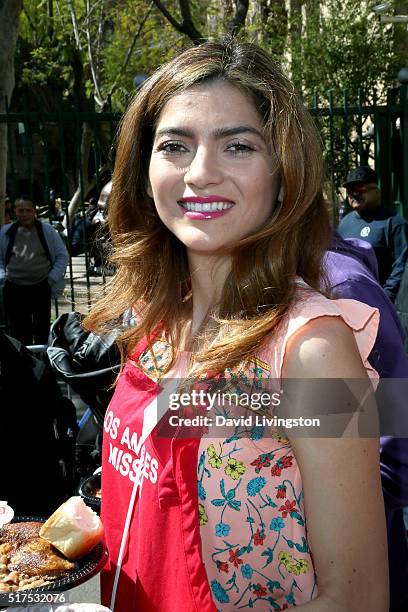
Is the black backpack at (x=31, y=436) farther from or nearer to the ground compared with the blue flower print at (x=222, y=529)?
nearer to the ground

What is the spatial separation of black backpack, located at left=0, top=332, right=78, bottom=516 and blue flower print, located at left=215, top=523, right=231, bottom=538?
1.65 m

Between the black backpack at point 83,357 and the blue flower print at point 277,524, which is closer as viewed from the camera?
the blue flower print at point 277,524

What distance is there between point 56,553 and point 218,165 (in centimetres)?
92

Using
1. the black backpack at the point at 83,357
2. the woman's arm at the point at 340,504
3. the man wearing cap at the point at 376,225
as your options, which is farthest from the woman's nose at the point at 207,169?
the man wearing cap at the point at 376,225

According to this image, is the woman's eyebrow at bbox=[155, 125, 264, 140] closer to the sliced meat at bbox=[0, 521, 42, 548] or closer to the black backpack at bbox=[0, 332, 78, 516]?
the sliced meat at bbox=[0, 521, 42, 548]

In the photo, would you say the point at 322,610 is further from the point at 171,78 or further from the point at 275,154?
the point at 171,78

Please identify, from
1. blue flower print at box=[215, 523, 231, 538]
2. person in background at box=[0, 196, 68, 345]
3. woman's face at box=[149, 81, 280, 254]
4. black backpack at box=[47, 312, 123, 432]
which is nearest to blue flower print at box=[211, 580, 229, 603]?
blue flower print at box=[215, 523, 231, 538]

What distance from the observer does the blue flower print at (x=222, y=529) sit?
5.06 feet

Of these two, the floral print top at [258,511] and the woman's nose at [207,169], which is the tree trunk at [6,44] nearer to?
the woman's nose at [207,169]

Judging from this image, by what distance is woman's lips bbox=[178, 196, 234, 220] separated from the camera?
67.6 inches

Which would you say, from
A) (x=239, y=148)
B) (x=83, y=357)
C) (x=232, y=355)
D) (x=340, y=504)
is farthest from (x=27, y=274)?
(x=340, y=504)

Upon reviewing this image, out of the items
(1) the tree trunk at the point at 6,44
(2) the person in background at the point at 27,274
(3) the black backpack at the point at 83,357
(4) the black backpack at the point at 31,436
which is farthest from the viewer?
(2) the person in background at the point at 27,274

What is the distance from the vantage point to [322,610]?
1425 mm

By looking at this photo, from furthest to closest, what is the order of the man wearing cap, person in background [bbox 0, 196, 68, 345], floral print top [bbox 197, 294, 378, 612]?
person in background [bbox 0, 196, 68, 345] → the man wearing cap → floral print top [bbox 197, 294, 378, 612]
